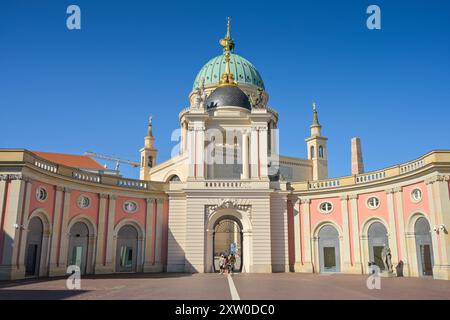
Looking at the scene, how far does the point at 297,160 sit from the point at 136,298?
47.0 meters

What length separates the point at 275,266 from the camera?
34.4 m

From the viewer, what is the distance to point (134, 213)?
1377 inches

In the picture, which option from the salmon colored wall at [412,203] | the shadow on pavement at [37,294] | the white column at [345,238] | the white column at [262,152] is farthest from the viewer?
the white column at [262,152]

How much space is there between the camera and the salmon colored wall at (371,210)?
31906 millimetres

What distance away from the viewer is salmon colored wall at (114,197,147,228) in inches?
1347

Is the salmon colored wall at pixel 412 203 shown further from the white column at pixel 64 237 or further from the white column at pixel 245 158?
the white column at pixel 64 237

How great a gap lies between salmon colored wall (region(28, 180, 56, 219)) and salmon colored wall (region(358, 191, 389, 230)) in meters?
23.9

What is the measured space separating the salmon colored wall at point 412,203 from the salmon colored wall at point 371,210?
1.75 metres

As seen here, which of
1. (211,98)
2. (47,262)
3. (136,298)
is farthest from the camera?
(211,98)

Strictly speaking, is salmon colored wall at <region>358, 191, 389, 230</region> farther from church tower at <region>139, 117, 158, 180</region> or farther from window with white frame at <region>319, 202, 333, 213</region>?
church tower at <region>139, 117, 158, 180</region>

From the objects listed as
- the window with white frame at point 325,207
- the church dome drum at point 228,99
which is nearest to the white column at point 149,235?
the church dome drum at point 228,99

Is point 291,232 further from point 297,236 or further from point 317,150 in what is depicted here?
point 317,150
